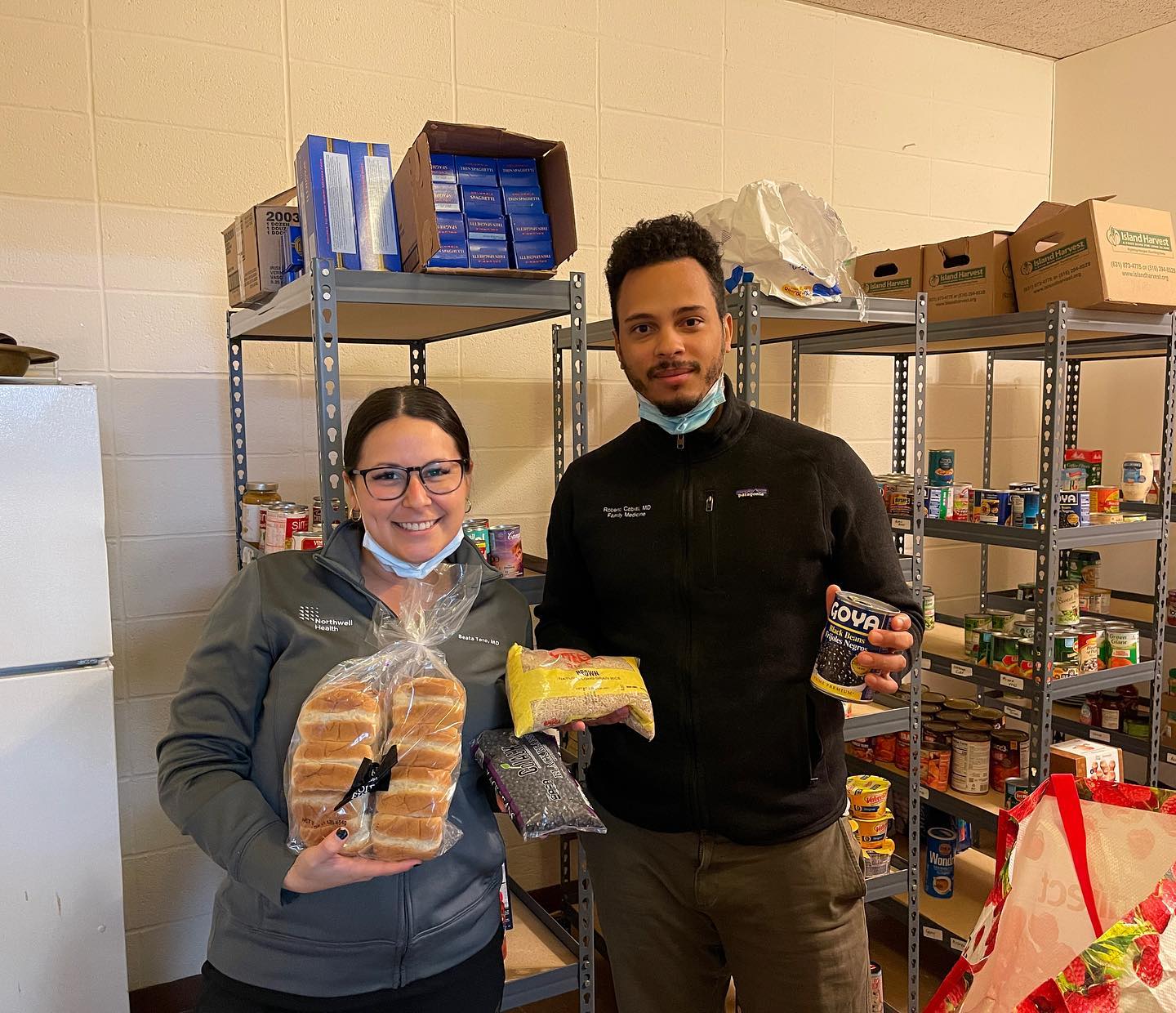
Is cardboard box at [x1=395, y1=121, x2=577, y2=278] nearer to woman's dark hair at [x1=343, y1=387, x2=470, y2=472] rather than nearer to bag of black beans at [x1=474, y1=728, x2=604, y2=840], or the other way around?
woman's dark hair at [x1=343, y1=387, x2=470, y2=472]

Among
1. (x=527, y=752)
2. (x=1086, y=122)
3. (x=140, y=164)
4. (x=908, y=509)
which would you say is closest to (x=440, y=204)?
(x=527, y=752)

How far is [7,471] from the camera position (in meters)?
1.91

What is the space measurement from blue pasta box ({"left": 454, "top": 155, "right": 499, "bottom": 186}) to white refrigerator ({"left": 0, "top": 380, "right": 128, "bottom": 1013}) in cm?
97

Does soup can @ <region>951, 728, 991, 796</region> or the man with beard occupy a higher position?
the man with beard

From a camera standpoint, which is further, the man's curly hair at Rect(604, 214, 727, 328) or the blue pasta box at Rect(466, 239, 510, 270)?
the blue pasta box at Rect(466, 239, 510, 270)

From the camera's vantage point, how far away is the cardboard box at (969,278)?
9.20 ft

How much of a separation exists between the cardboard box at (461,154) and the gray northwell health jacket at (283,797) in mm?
570

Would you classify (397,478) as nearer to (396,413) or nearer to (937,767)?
(396,413)

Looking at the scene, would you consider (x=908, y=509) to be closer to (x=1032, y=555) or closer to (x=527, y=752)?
(x=527, y=752)

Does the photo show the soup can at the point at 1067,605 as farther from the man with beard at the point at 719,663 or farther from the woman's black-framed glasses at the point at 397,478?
the woman's black-framed glasses at the point at 397,478

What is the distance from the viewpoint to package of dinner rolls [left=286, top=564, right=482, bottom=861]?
4.06ft

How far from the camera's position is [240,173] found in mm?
2533

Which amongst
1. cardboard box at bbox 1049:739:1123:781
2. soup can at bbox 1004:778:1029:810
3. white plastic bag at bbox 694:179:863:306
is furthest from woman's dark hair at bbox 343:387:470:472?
soup can at bbox 1004:778:1029:810

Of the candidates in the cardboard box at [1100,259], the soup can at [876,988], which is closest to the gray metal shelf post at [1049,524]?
the cardboard box at [1100,259]
